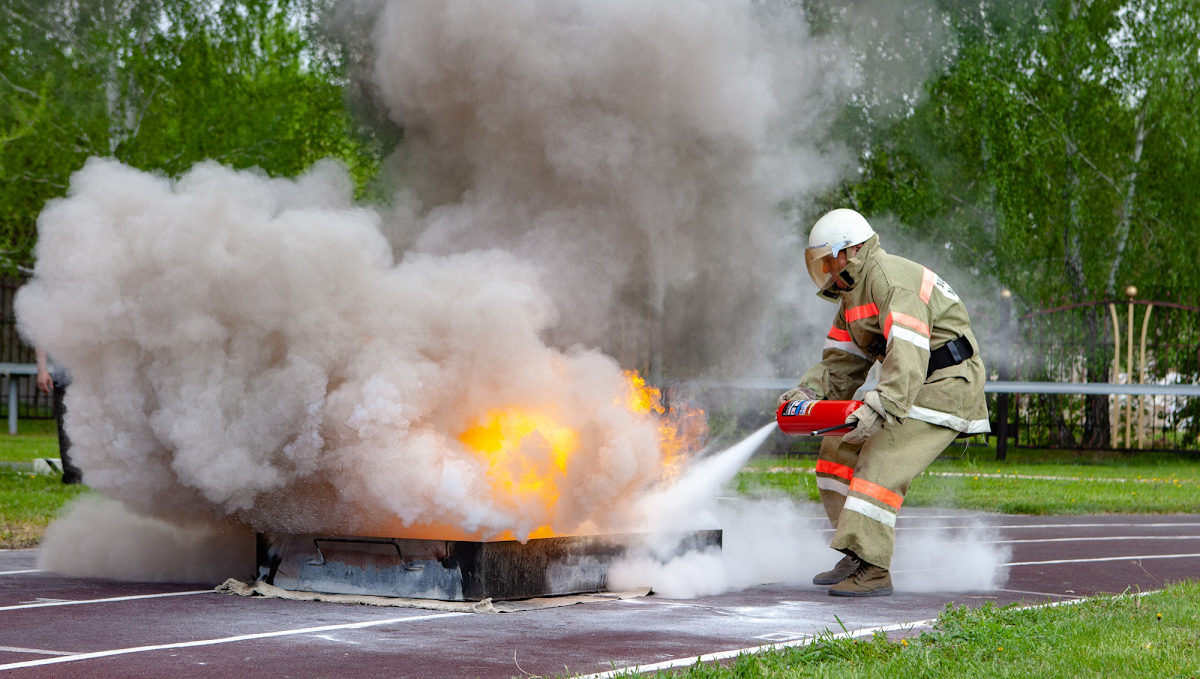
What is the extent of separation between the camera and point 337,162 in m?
7.52

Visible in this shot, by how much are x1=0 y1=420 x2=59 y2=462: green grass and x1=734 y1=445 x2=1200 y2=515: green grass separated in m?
8.13

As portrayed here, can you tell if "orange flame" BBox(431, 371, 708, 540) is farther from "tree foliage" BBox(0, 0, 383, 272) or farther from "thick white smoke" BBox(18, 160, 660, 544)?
"tree foliage" BBox(0, 0, 383, 272)

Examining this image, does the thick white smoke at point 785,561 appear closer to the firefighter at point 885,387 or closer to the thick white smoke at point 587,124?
the firefighter at point 885,387

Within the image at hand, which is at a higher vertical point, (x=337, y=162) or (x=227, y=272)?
(x=337, y=162)

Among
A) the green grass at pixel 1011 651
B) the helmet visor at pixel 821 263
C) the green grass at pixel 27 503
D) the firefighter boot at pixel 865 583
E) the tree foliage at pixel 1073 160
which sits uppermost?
the tree foliage at pixel 1073 160

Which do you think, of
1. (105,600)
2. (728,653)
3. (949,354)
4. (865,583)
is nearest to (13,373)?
(105,600)

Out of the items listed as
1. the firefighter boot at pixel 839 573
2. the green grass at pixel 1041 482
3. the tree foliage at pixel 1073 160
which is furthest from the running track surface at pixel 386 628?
the tree foliage at pixel 1073 160

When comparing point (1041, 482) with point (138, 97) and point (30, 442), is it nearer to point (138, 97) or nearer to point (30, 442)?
point (30, 442)

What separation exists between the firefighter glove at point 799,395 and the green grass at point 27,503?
15.9ft

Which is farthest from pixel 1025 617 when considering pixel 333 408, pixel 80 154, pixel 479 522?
pixel 80 154

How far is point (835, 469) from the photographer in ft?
23.1

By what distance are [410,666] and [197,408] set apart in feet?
6.69

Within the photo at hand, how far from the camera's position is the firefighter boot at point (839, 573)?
22.9ft

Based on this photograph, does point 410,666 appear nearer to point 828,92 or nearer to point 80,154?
point 828,92
